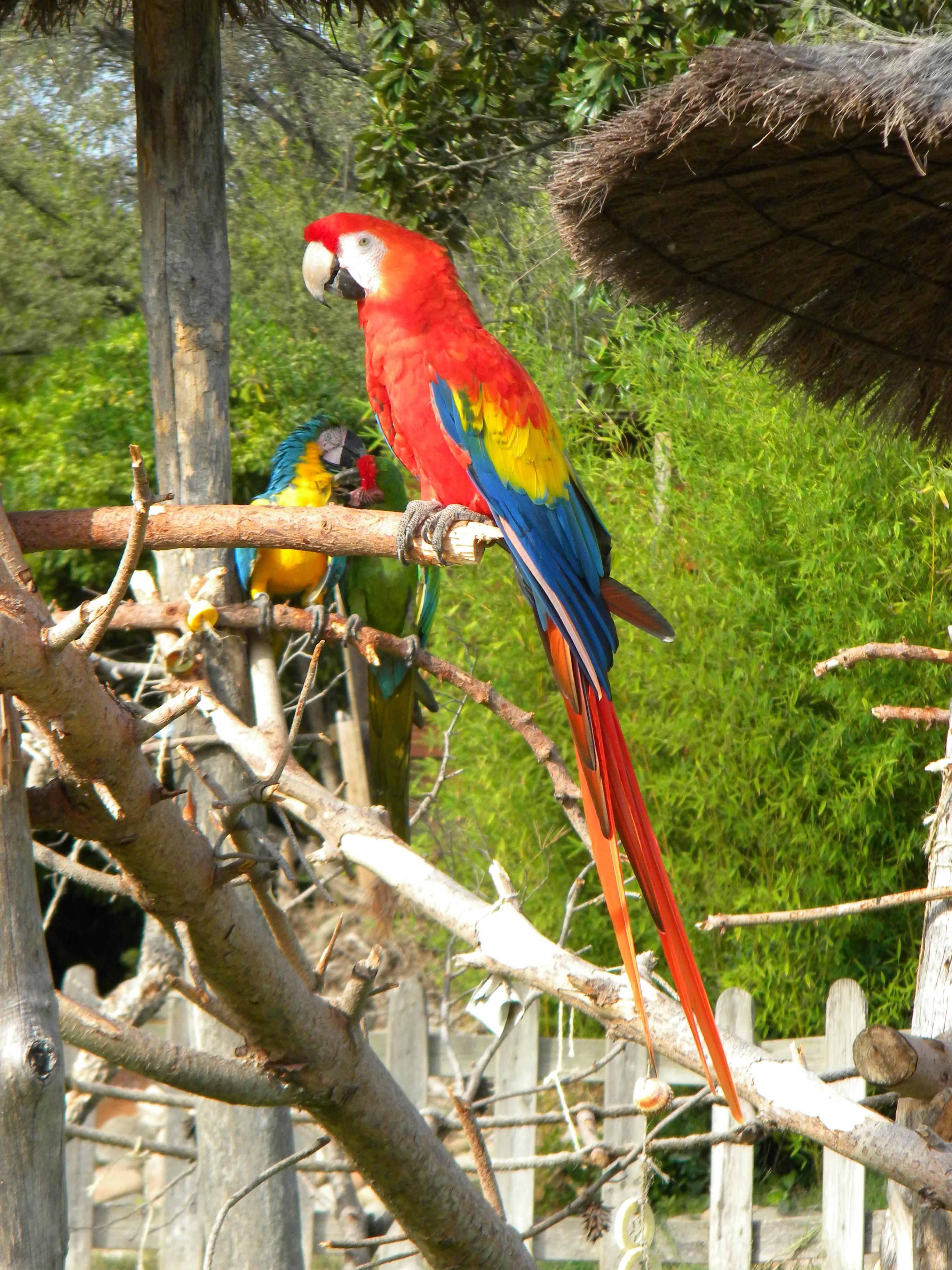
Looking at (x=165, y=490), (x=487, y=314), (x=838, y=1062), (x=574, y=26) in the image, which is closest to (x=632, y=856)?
(x=165, y=490)

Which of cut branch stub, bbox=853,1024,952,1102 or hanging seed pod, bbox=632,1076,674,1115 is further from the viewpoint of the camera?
cut branch stub, bbox=853,1024,952,1102

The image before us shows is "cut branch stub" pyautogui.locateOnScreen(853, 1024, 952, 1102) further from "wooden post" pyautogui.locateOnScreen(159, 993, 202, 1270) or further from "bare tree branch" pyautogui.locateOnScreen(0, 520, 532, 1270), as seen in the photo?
"wooden post" pyautogui.locateOnScreen(159, 993, 202, 1270)

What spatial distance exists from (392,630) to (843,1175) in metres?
1.35

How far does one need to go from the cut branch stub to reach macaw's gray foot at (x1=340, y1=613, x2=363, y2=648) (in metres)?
0.87

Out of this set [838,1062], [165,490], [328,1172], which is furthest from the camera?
[838,1062]

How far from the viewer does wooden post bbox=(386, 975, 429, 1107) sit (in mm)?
2178

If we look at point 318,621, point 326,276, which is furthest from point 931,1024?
point 326,276

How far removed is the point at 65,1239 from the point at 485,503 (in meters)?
0.86

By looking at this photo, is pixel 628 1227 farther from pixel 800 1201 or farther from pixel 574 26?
pixel 574 26

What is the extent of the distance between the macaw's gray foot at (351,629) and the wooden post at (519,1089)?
37.0 inches

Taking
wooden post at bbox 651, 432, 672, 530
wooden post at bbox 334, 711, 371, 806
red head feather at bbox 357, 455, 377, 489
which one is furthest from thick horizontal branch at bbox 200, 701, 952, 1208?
wooden post at bbox 334, 711, 371, 806

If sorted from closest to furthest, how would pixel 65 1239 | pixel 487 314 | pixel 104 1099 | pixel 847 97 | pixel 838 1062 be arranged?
1. pixel 65 1239
2. pixel 847 97
3. pixel 838 1062
4. pixel 487 314
5. pixel 104 1099

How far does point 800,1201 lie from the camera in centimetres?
282

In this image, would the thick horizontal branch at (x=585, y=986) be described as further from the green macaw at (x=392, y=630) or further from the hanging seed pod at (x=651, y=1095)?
the green macaw at (x=392, y=630)
